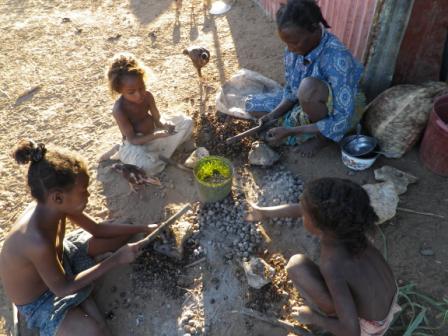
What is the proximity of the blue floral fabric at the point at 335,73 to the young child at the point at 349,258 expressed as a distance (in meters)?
1.34

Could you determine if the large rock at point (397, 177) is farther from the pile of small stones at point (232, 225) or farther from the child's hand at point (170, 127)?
the child's hand at point (170, 127)

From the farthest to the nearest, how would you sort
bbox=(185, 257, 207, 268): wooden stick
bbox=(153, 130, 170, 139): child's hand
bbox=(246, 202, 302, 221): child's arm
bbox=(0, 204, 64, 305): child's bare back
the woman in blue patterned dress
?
bbox=(153, 130, 170, 139): child's hand < the woman in blue patterned dress < bbox=(185, 257, 207, 268): wooden stick < bbox=(246, 202, 302, 221): child's arm < bbox=(0, 204, 64, 305): child's bare back

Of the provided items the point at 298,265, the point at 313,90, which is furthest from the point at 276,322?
the point at 313,90

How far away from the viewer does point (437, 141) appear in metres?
3.02

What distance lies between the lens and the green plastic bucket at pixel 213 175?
291cm

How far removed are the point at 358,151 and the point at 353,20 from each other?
1361 millimetres

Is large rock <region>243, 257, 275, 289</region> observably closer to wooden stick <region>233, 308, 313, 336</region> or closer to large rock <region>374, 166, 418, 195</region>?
wooden stick <region>233, 308, 313, 336</region>

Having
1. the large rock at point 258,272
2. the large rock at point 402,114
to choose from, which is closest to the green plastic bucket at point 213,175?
the large rock at point 258,272

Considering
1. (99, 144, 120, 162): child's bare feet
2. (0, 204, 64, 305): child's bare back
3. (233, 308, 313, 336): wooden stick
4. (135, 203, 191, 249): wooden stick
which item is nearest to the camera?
(0, 204, 64, 305): child's bare back

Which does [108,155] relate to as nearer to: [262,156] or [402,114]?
[262,156]

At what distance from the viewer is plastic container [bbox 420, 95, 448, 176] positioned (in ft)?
9.73

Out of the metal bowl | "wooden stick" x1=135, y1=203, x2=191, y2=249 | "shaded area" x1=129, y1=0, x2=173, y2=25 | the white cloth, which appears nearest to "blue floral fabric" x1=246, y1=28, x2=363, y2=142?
the metal bowl

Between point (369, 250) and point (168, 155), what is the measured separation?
213 cm

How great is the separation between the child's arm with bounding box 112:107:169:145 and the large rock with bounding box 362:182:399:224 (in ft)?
5.94
